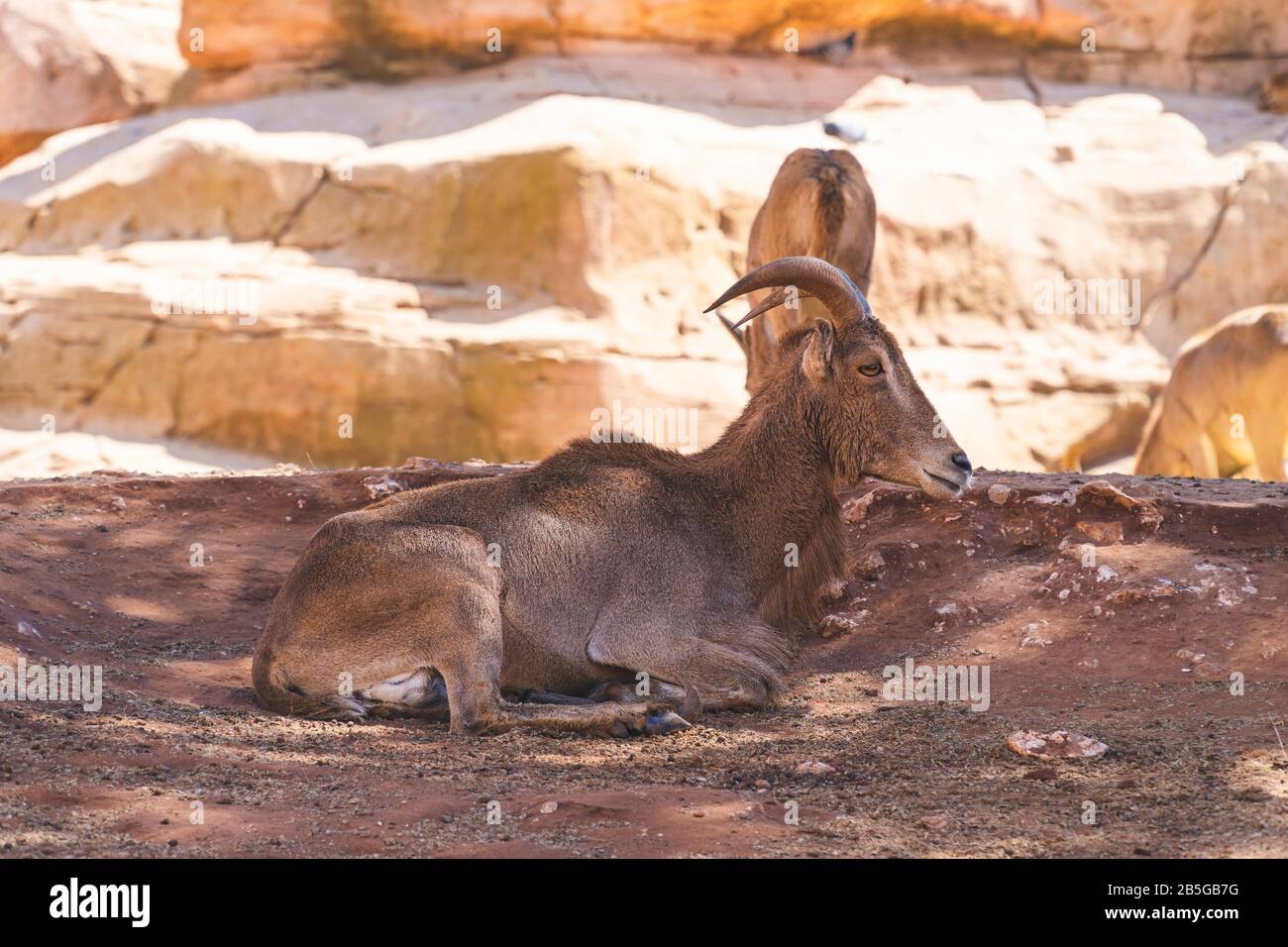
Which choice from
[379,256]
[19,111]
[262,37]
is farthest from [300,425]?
[19,111]

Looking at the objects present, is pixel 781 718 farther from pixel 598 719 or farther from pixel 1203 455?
pixel 1203 455

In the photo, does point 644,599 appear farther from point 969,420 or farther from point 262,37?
point 262,37

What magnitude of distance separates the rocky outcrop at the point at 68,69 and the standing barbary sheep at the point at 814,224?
14.2m

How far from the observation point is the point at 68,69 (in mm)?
22734

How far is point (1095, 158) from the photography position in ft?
71.5

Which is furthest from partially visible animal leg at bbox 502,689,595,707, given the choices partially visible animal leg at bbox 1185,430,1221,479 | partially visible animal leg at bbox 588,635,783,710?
partially visible animal leg at bbox 1185,430,1221,479

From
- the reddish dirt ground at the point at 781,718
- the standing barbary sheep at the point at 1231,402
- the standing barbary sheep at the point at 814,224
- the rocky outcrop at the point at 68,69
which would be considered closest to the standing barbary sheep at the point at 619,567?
the reddish dirt ground at the point at 781,718

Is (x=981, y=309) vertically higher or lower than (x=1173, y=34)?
lower

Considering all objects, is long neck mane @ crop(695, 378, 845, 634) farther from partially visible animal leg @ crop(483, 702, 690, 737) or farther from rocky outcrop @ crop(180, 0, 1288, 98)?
rocky outcrop @ crop(180, 0, 1288, 98)

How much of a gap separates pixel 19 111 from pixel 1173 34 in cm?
1683

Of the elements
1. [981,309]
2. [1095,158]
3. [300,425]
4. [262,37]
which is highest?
[262,37]

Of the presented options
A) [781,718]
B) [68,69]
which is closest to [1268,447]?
[781,718]

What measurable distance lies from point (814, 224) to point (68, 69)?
51.2 feet

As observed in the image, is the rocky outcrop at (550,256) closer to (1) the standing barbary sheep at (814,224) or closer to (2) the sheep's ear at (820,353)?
(1) the standing barbary sheep at (814,224)
